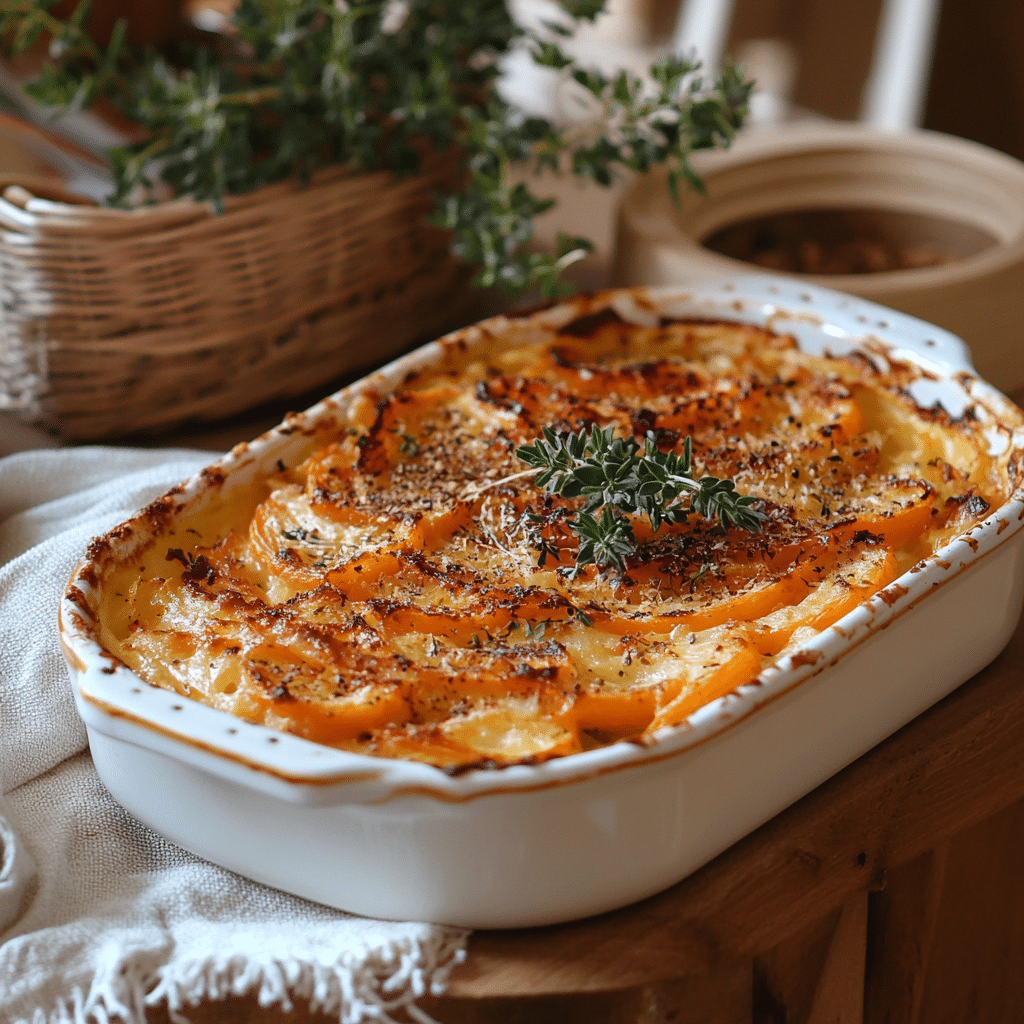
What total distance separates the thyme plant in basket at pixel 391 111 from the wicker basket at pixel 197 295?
0.25 ft

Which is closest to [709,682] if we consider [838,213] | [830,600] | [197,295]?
[830,600]

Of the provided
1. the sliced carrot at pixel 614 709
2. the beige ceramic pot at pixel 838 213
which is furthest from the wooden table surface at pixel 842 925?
the beige ceramic pot at pixel 838 213

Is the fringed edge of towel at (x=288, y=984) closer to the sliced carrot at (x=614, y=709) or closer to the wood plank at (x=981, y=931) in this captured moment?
the sliced carrot at (x=614, y=709)

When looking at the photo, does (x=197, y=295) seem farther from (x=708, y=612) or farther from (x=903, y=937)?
(x=903, y=937)

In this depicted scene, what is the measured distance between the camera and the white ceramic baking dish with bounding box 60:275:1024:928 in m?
1.09

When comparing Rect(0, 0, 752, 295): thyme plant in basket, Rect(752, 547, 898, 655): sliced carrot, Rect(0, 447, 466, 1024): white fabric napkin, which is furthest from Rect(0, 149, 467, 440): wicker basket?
Rect(752, 547, 898, 655): sliced carrot

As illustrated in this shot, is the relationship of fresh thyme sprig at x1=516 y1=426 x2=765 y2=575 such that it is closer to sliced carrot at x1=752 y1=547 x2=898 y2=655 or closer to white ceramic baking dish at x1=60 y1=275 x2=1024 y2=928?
sliced carrot at x1=752 y1=547 x2=898 y2=655

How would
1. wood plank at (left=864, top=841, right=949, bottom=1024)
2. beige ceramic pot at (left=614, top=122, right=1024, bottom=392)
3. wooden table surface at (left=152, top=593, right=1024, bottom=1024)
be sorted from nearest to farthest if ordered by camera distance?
wooden table surface at (left=152, top=593, right=1024, bottom=1024) → wood plank at (left=864, top=841, right=949, bottom=1024) → beige ceramic pot at (left=614, top=122, right=1024, bottom=392)

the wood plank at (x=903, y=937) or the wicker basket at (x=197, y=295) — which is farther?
the wicker basket at (x=197, y=295)

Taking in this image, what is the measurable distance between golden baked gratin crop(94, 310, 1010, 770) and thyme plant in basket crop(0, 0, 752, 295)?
31 centimetres

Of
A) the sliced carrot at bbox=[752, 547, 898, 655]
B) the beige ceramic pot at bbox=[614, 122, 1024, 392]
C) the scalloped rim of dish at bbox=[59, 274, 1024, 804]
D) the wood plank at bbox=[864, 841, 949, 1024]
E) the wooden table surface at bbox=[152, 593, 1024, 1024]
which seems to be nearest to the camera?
the scalloped rim of dish at bbox=[59, 274, 1024, 804]

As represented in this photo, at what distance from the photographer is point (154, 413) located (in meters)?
2.13

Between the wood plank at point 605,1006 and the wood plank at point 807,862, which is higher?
the wood plank at point 807,862

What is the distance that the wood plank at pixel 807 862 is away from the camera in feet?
3.88
